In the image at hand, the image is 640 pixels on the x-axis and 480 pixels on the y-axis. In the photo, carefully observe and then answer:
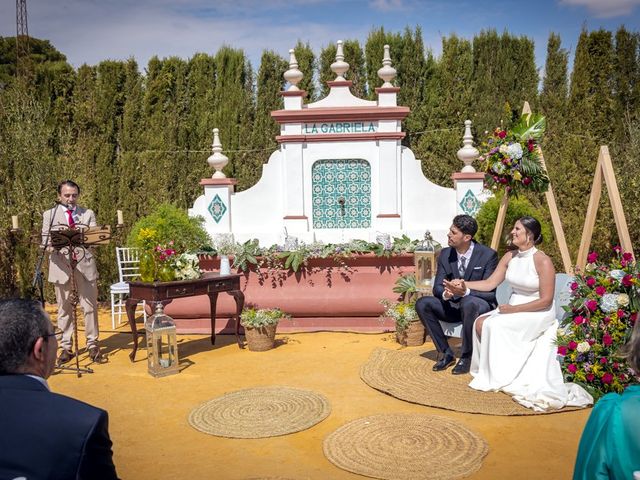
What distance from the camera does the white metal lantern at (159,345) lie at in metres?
6.24

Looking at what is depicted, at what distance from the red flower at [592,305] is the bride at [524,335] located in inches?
12.7

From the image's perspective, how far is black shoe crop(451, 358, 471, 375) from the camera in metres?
6.00

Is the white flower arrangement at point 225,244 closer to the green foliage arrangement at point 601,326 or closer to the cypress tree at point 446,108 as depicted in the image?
the cypress tree at point 446,108

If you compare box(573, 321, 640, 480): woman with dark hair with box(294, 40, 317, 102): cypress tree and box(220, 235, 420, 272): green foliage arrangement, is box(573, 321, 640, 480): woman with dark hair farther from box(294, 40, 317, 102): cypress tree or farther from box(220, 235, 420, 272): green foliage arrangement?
box(294, 40, 317, 102): cypress tree

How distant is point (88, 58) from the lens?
11.3 metres

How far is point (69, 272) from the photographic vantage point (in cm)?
666

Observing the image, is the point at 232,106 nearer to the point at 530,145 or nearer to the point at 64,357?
the point at 64,357

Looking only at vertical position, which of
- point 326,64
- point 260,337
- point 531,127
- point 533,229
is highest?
point 326,64

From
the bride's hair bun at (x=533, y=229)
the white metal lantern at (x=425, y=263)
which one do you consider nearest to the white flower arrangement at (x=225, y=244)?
the white metal lantern at (x=425, y=263)

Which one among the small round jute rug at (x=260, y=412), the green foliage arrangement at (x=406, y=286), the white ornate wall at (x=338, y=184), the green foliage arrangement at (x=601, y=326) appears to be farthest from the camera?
the white ornate wall at (x=338, y=184)

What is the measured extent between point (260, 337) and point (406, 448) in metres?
3.13

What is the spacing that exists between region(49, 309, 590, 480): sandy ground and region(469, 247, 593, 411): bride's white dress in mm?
467

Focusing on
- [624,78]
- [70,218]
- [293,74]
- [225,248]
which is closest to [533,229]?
[225,248]

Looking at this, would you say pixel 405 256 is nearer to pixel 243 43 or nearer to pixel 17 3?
pixel 243 43
